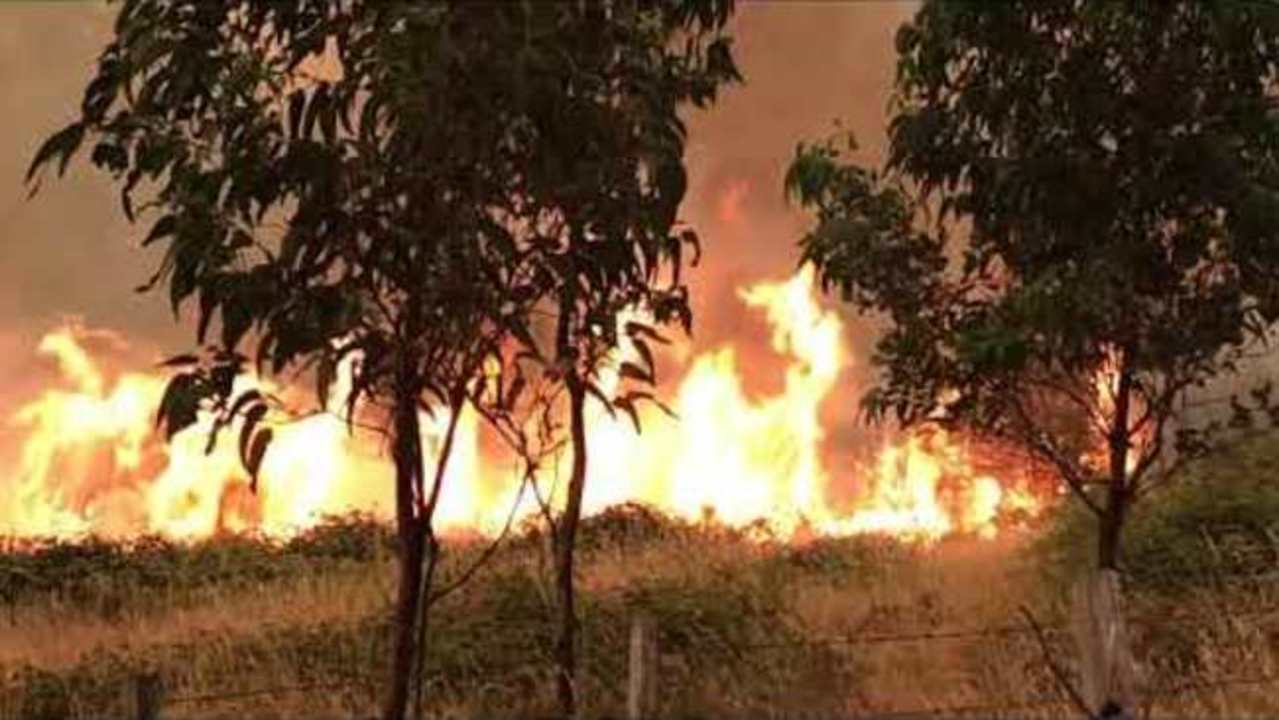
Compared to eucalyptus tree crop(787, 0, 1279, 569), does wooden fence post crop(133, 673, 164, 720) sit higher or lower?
lower

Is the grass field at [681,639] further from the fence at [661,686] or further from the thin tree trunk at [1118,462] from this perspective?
the thin tree trunk at [1118,462]

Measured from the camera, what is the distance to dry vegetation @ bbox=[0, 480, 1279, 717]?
15445 millimetres

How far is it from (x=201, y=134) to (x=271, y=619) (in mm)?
13030

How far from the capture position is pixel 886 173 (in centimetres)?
1403

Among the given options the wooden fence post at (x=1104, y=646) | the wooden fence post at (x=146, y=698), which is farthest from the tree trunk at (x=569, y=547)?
the wooden fence post at (x=1104, y=646)

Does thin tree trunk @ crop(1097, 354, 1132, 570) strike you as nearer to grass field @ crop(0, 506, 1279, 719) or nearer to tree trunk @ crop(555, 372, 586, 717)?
grass field @ crop(0, 506, 1279, 719)

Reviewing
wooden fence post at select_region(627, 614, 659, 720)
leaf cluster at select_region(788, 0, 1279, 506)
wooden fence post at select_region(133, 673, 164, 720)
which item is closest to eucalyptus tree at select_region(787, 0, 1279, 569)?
leaf cluster at select_region(788, 0, 1279, 506)

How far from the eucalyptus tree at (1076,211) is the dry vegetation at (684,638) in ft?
7.44

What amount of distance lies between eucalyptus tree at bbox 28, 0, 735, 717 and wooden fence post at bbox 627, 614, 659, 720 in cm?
132

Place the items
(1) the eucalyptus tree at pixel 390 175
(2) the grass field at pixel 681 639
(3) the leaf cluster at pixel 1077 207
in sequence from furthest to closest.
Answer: (2) the grass field at pixel 681 639 → (3) the leaf cluster at pixel 1077 207 → (1) the eucalyptus tree at pixel 390 175

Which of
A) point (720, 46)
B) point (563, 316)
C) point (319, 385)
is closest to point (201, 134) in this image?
point (319, 385)

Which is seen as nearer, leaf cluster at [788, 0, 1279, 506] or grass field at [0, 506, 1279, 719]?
leaf cluster at [788, 0, 1279, 506]

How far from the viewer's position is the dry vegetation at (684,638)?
15.4 metres

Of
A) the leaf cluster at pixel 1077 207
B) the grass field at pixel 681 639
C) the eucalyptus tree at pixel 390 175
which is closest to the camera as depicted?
the eucalyptus tree at pixel 390 175
